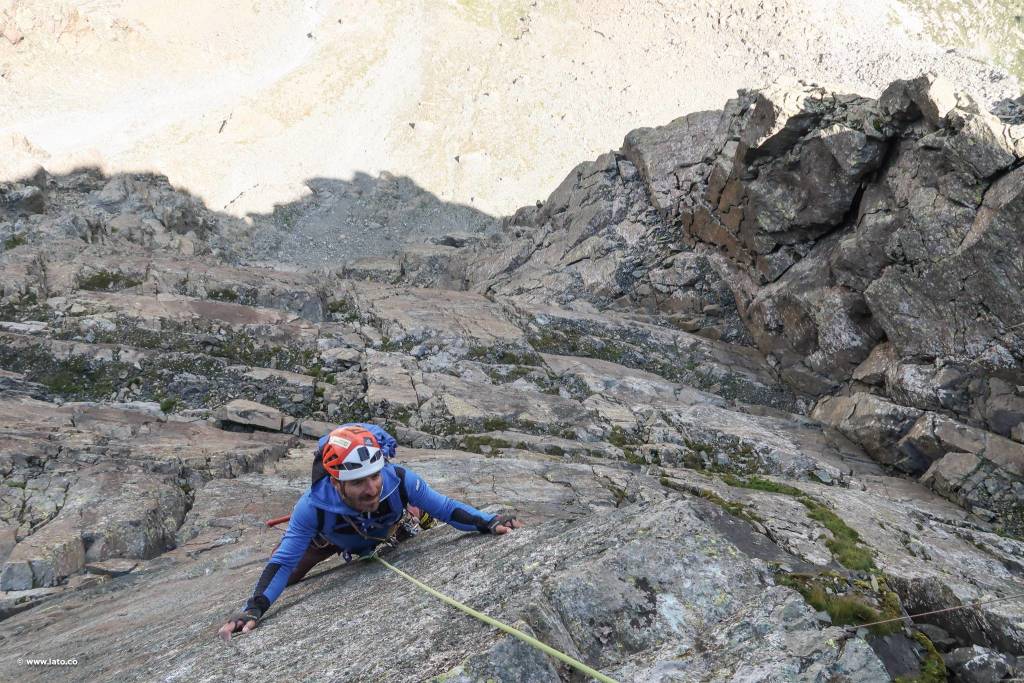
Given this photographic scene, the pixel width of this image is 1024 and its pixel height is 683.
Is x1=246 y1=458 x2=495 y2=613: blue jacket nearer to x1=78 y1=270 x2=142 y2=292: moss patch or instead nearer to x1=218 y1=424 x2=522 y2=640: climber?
x1=218 y1=424 x2=522 y2=640: climber

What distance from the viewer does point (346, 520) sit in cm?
671

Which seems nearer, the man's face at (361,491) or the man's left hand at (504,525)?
the man's face at (361,491)

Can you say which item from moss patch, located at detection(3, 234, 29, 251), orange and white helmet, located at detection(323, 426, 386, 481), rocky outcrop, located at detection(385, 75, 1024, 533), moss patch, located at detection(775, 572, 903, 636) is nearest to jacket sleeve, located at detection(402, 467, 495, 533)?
orange and white helmet, located at detection(323, 426, 386, 481)

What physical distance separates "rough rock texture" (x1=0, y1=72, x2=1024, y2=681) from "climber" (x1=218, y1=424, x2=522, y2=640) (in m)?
0.35

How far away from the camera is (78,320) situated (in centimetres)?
1875

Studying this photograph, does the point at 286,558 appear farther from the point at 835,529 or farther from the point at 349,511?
the point at 835,529

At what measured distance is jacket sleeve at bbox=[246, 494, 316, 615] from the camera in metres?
6.10

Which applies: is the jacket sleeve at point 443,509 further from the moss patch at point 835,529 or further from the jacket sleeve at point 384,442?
the moss patch at point 835,529

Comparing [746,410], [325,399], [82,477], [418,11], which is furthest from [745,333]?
[418,11]

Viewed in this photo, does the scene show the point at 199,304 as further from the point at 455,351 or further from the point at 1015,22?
the point at 1015,22

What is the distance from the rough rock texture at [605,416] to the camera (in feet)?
17.4

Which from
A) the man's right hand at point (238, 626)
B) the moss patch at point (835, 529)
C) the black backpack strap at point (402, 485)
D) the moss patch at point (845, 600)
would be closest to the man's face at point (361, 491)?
the black backpack strap at point (402, 485)

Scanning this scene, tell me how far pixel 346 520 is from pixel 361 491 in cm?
61

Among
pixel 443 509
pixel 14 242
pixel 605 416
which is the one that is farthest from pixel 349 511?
pixel 14 242
